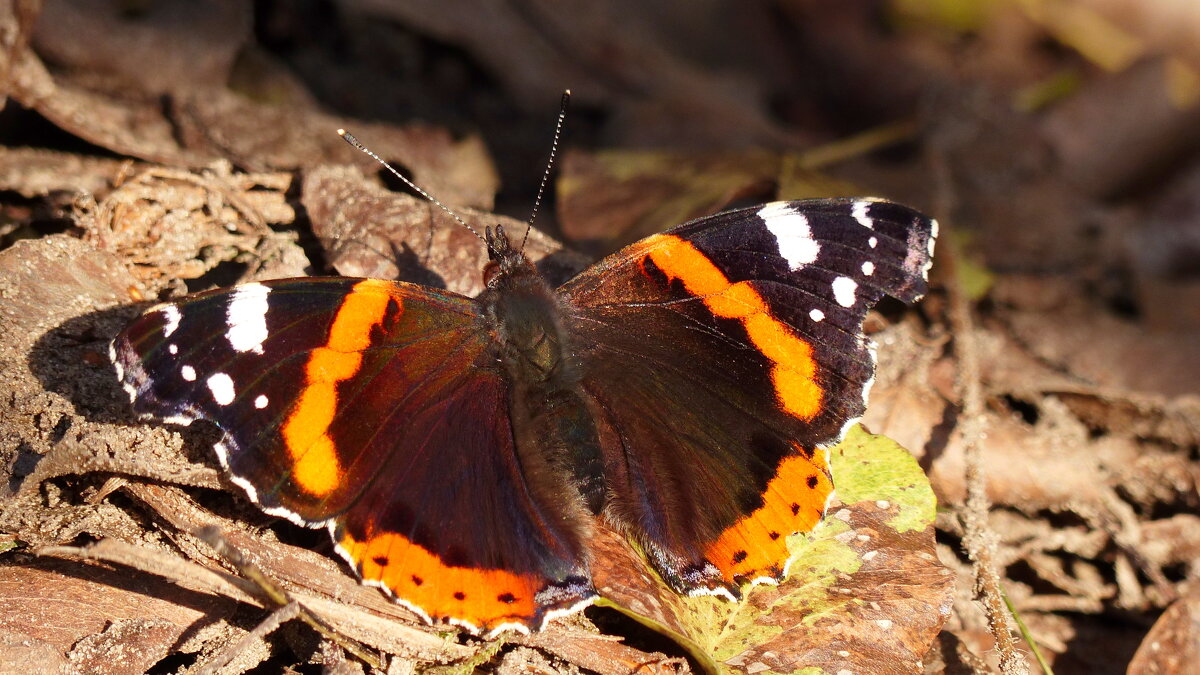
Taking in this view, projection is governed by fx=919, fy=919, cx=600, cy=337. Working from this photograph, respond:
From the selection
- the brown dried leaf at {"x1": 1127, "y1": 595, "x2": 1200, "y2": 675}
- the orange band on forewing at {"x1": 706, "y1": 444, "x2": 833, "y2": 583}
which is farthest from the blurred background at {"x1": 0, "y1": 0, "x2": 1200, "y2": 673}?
the orange band on forewing at {"x1": 706, "y1": 444, "x2": 833, "y2": 583}

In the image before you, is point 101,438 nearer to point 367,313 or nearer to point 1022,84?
point 367,313

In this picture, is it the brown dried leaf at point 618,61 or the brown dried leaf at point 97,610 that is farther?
the brown dried leaf at point 618,61

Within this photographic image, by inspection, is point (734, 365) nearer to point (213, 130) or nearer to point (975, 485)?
point (975, 485)

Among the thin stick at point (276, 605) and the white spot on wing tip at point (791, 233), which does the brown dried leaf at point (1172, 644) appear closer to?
the white spot on wing tip at point (791, 233)

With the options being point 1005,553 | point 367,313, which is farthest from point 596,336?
point 1005,553

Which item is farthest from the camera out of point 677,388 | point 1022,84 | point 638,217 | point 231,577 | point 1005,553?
point 1022,84

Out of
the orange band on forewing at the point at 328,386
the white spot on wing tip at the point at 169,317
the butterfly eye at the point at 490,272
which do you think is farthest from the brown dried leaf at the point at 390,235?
the white spot on wing tip at the point at 169,317

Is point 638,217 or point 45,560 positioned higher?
point 638,217

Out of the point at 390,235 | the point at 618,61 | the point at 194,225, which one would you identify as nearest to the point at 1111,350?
the point at 618,61

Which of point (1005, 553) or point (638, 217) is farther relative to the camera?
point (638, 217)
